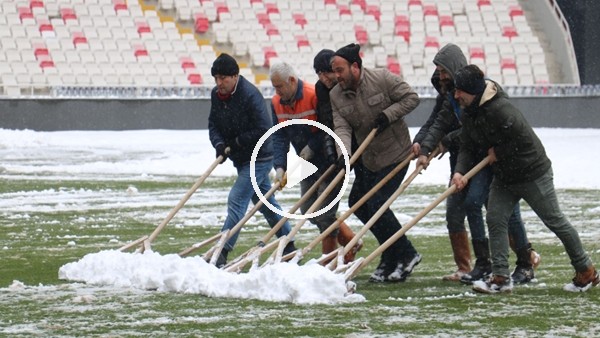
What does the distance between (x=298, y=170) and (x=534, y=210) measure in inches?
95.3

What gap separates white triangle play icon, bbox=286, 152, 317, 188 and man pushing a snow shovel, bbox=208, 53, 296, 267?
0.96ft

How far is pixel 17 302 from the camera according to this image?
9.23 metres

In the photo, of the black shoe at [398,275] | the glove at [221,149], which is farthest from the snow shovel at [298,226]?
the glove at [221,149]

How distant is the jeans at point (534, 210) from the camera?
9.33 meters

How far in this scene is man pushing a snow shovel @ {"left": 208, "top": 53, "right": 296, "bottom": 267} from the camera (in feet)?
37.1

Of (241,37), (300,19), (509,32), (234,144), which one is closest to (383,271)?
(234,144)

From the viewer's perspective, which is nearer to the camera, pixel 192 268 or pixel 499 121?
pixel 499 121

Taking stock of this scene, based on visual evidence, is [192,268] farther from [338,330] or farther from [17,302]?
[338,330]

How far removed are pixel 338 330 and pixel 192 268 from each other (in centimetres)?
221

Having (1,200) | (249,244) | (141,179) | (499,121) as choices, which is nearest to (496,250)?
(499,121)

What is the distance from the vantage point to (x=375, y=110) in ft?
33.8

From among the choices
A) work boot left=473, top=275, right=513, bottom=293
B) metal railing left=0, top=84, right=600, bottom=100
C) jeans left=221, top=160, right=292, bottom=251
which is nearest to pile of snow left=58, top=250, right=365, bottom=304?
work boot left=473, top=275, right=513, bottom=293

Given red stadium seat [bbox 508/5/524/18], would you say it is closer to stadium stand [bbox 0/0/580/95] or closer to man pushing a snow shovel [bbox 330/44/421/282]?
stadium stand [bbox 0/0/580/95]

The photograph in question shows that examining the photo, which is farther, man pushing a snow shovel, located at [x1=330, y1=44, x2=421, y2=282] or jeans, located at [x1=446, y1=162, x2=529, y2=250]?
man pushing a snow shovel, located at [x1=330, y1=44, x2=421, y2=282]
